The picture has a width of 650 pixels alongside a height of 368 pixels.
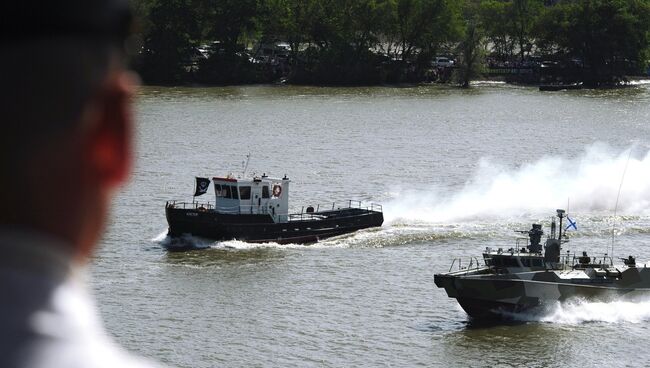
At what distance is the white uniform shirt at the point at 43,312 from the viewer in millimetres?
1180

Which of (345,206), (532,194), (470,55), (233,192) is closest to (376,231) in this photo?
(345,206)

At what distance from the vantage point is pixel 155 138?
72.4m

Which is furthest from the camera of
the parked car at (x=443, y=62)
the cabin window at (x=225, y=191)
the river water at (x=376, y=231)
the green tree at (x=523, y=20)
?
the green tree at (x=523, y=20)

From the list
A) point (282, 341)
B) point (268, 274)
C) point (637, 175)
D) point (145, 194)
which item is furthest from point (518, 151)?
point (282, 341)

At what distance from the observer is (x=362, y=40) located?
119875 mm

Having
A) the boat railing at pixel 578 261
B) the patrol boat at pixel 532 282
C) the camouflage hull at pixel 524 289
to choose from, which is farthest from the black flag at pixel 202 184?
the camouflage hull at pixel 524 289

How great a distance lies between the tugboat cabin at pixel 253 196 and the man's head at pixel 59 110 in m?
44.4

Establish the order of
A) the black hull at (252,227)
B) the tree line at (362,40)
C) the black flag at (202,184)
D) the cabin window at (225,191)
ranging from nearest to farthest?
the black hull at (252,227), the black flag at (202,184), the cabin window at (225,191), the tree line at (362,40)

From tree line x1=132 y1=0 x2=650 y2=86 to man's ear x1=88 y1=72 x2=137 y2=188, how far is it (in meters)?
110

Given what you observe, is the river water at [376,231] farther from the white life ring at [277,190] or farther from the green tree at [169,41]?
the green tree at [169,41]

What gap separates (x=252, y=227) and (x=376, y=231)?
15.2 ft

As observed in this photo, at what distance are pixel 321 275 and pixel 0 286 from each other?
3756 centimetres

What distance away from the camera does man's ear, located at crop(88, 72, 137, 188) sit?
1.26 metres

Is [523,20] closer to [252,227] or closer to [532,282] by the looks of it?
[252,227]
